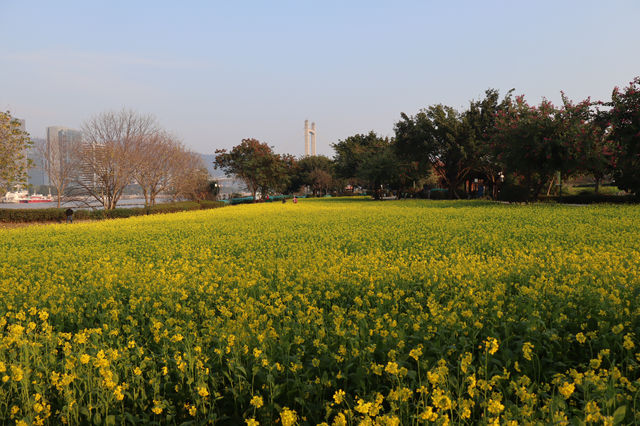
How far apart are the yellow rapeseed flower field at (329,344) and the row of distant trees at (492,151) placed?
2038 centimetres

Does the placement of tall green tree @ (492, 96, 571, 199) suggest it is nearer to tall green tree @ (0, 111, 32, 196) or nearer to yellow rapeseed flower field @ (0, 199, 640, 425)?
yellow rapeseed flower field @ (0, 199, 640, 425)

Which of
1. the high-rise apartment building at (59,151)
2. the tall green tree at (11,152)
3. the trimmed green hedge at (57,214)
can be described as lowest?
the trimmed green hedge at (57,214)

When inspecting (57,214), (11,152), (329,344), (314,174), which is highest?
(314,174)

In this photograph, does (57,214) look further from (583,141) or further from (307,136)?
(307,136)

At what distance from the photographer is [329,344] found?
364 cm

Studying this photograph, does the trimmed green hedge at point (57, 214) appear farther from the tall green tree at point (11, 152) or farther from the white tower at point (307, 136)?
the white tower at point (307, 136)

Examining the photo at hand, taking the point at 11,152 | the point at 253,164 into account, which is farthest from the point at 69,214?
the point at 253,164

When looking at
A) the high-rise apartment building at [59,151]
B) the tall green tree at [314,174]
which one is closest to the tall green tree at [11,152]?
the high-rise apartment building at [59,151]

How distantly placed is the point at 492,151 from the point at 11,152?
3252 centimetres

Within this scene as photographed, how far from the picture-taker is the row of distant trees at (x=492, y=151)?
83.2 feet

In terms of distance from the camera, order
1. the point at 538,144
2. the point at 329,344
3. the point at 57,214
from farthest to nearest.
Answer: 1. the point at 57,214
2. the point at 538,144
3. the point at 329,344

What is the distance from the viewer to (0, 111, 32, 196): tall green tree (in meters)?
22.5

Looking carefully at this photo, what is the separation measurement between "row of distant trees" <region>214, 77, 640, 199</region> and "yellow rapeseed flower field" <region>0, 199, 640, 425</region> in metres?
20.4

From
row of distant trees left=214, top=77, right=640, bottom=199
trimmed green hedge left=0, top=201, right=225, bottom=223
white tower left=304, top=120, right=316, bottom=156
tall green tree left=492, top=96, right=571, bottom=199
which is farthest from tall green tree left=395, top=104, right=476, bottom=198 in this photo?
white tower left=304, top=120, right=316, bottom=156
